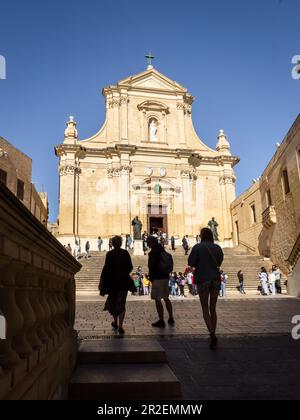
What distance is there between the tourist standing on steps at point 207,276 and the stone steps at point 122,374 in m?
1.27

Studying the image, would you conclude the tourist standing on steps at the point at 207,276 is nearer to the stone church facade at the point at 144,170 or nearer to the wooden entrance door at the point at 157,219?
the stone church facade at the point at 144,170

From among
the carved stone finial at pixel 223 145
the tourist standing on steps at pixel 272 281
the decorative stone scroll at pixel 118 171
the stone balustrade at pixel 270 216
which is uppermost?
the carved stone finial at pixel 223 145

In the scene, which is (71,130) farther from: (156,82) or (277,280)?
(277,280)

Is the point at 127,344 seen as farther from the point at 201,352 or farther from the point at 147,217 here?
the point at 147,217

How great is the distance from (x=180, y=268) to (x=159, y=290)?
14814mm

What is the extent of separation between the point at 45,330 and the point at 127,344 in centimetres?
205

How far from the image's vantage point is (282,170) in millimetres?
20656

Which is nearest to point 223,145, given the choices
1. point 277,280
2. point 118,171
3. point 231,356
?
point 118,171

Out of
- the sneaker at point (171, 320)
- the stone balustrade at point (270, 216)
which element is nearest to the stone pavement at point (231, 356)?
the sneaker at point (171, 320)

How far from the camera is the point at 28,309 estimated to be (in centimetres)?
203

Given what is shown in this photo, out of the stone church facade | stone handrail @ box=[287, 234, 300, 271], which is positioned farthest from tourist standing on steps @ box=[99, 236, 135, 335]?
the stone church facade

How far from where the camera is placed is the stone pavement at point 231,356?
3158 mm

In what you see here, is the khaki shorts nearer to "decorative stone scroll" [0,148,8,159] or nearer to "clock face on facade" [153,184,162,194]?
"decorative stone scroll" [0,148,8,159]
